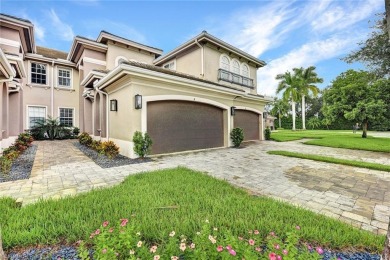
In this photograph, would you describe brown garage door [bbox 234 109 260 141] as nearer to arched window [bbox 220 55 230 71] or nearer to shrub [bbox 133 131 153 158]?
arched window [bbox 220 55 230 71]

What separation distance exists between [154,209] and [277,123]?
2000 inches

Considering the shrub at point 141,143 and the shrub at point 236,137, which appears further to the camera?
the shrub at point 236,137

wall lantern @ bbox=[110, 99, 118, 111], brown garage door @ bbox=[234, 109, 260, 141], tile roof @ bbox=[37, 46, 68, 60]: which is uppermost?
tile roof @ bbox=[37, 46, 68, 60]

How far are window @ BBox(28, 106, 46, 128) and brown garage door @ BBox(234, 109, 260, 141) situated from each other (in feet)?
46.9

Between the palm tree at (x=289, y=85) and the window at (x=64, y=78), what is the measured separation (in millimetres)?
30650

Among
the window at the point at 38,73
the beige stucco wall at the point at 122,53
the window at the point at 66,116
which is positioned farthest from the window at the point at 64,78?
the beige stucco wall at the point at 122,53

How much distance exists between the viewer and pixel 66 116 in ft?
49.1

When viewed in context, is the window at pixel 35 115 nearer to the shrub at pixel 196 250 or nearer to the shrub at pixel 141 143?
the shrub at pixel 141 143

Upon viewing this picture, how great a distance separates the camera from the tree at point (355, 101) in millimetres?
12750

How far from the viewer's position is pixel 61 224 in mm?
2418

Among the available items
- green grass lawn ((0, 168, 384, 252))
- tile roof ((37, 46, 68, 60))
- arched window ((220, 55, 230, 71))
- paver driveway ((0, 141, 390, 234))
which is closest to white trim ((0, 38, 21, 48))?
tile roof ((37, 46, 68, 60))

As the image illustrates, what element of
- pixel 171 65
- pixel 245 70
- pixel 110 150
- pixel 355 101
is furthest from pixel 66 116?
pixel 355 101

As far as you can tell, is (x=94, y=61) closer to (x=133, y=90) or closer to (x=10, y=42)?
(x=10, y=42)

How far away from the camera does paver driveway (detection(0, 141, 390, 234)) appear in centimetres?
332
